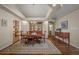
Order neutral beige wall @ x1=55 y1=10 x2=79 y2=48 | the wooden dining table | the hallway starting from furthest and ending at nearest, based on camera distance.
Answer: neutral beige wall @ x1=55 y1=10 x2=79 y2=48 < the wooden dining table < the hallway

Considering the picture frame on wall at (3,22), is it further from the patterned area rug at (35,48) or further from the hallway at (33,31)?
the patterned area rug at (35,48)

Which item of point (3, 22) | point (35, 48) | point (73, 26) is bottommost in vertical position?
point (35, 48)

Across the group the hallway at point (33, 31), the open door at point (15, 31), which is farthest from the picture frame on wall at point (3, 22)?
the open door at point (15, 31)

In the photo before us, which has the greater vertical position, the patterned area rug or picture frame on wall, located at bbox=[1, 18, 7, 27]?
picture frame on wall, located at bbox=[1, 18, 7, 27]

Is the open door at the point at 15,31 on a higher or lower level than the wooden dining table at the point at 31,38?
higher

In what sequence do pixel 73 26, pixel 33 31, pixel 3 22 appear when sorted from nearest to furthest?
pixel 33 31, pixel 3 22, pixel 73 26

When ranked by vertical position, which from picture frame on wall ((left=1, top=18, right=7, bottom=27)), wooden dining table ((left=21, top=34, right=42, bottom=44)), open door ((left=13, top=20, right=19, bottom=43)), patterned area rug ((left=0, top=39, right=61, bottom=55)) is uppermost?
picture frame on wall ((left=1, top=18, right=7, bottom=27))

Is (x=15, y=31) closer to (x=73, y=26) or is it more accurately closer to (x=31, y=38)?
(x=31, y=38)

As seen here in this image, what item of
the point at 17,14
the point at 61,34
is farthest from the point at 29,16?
the point at 61,34

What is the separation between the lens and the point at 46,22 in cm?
338

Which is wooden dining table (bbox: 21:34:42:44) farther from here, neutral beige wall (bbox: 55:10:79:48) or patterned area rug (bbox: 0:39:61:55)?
neutral beige wall (bbox: 55:10:79:48)

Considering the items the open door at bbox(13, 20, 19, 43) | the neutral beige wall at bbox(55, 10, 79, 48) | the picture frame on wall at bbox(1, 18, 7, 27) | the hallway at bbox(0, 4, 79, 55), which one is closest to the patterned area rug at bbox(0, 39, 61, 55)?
the hallway at bbox(0, 4, 79, 55)

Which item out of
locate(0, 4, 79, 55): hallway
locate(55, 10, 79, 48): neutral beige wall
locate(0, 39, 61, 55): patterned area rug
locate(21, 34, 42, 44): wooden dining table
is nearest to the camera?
locate(0, 39, 61, 55): patterned area rug

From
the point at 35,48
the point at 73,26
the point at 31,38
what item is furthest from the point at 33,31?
the point at 73,26
